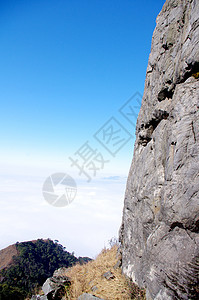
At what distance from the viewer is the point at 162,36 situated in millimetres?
7668

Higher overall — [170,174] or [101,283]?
[170,174]

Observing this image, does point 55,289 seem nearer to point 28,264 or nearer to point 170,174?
point 170,174

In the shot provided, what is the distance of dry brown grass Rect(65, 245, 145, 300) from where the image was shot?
22.1 ft

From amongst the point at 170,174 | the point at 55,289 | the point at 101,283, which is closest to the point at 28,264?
the point at 55,289

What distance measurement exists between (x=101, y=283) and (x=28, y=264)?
4184cm

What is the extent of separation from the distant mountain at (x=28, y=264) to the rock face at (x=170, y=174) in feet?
88.4

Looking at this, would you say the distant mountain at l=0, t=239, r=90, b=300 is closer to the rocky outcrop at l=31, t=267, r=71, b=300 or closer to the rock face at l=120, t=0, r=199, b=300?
the rocky outcrop at l=31, t=267, r=71, b=300

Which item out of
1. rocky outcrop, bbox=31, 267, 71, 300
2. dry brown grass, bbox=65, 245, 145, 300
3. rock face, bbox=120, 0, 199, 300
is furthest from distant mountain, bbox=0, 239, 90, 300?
rock face, bbox=120, 0, 199, 300

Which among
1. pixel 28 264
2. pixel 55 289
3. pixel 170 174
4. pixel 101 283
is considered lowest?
pixel 28 264

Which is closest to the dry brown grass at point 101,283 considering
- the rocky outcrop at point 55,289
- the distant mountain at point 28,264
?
the rocky outcrop at point 55,289

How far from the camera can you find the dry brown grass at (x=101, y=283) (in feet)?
22.1

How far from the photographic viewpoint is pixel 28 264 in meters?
40.8

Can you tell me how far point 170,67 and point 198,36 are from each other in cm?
159

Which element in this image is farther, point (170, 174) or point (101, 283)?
point (101, 283)
